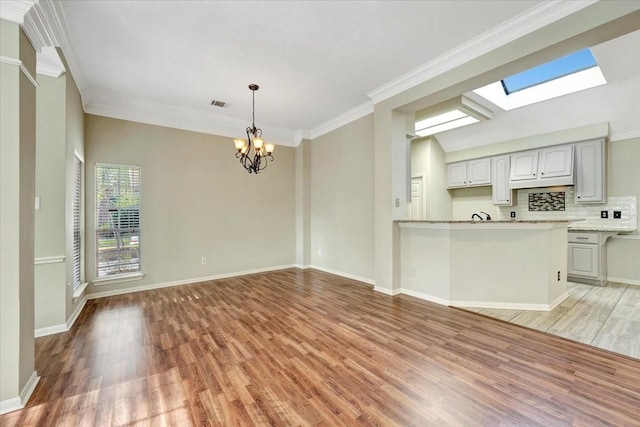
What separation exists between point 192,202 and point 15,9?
341 cm

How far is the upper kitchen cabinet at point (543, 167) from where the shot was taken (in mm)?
4984

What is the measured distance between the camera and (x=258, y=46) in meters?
3.08

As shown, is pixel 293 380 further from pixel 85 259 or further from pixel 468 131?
pixel 468 131

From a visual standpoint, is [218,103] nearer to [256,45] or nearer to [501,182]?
[256,45]

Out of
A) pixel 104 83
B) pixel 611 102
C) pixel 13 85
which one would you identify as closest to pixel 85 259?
pixel 104 83

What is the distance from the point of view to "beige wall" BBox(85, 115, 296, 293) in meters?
4.38

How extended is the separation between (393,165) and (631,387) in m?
3.16

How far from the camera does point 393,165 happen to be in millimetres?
4172

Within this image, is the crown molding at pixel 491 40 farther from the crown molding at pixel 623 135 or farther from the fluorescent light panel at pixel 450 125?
the crown molding at pixel 623 135

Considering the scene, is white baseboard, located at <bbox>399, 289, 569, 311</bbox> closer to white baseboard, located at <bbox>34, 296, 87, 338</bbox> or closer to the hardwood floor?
the hardwood floor

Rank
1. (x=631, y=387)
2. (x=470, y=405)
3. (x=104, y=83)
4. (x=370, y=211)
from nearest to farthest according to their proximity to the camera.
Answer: (x=470, y=405), (x=631, y=387), (x=104, y=83), (x=370, y=211)

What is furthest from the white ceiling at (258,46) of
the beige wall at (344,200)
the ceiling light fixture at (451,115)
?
the ceiling light fixture at (451,115)

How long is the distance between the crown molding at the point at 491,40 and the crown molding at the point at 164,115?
299 centimetres

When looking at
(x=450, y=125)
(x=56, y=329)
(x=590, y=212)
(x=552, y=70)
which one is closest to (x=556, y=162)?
(x=590, y=212)
